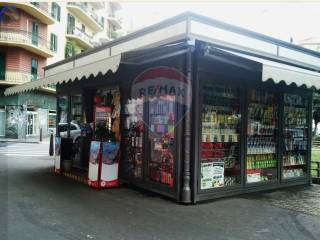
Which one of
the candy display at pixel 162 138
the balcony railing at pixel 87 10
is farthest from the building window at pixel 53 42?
the candy display at pixel 162 138

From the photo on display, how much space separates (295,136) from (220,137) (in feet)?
9.69

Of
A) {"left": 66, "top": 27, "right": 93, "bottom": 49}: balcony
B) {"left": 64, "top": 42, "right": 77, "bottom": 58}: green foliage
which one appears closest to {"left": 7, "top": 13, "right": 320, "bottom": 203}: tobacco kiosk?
{"left": 64, "top": 42, "right": 77, "bottom": 58}: green foliage

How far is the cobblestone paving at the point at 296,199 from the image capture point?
6.77 metres

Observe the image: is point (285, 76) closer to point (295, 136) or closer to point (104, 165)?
point (295, 136)

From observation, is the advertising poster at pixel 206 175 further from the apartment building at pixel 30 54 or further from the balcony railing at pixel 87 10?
the balcony railing at pixel 87 10

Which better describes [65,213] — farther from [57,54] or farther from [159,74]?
[57,54]

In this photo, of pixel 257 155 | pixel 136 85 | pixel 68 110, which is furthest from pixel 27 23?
pixel 257 155

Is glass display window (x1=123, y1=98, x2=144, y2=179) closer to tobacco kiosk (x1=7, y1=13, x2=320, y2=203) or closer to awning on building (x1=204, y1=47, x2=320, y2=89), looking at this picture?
tobacco kiosk (x1=7, y1=13, x2=320, y2=203)

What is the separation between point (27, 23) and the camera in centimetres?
3130

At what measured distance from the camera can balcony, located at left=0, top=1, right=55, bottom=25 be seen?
29.7 m

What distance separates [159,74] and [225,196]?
3024mm

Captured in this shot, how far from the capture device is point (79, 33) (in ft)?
139

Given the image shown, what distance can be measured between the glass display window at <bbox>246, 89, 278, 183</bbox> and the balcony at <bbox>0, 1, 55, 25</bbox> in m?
26.3

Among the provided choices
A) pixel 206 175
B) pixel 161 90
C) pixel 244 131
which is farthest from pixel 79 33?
pixel 206 175
